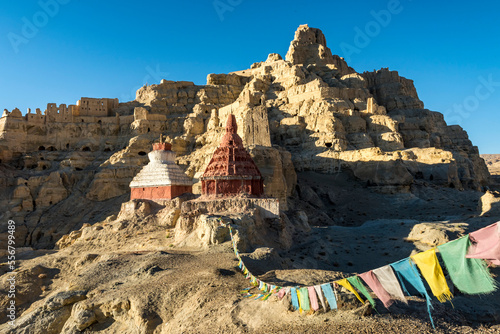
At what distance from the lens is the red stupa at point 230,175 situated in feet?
61.5

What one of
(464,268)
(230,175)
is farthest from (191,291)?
(230,175)

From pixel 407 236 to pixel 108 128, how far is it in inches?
1494

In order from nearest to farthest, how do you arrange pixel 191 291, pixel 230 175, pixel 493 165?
pixel 191 291
pixel 230 175
pixel 493 165

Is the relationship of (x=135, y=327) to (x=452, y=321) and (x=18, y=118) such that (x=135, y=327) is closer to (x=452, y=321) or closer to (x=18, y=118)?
(x=452, y=321)

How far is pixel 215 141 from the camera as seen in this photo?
37.2 metres

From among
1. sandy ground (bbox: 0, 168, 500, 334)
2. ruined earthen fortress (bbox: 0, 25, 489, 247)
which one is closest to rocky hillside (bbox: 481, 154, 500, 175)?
ruined earthen fortress (bbox: 0, 25, 489, 247)

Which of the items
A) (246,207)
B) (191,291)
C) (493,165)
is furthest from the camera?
(493,165)

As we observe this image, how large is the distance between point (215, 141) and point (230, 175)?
18.9 meters

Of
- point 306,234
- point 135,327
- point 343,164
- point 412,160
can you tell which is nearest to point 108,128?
point 343,164

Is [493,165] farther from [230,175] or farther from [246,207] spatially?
[246,207]

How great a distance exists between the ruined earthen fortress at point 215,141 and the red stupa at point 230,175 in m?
7.54

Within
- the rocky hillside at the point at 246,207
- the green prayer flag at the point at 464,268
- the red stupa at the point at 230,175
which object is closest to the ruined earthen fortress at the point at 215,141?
the rocky hillside at the point at 246,207

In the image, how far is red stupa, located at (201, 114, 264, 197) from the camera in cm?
1875

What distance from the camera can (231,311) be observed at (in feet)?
23.9
